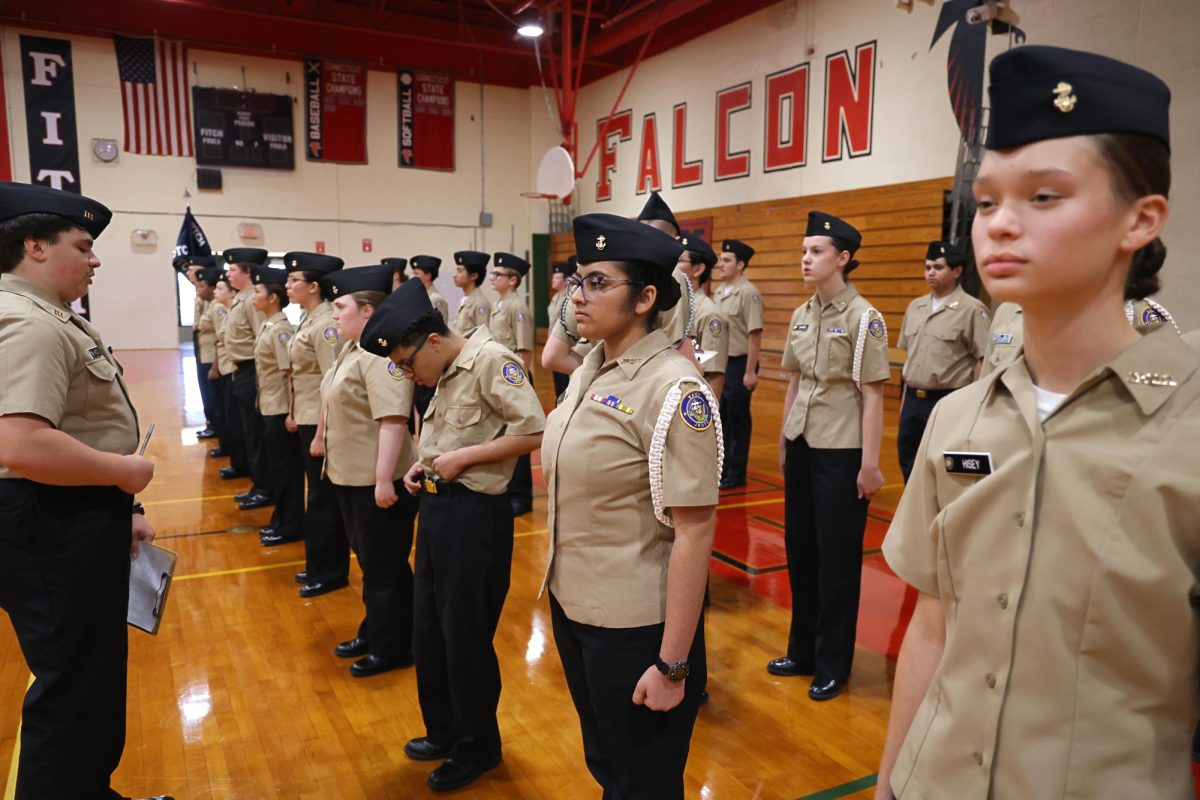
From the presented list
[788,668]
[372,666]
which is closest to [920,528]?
[788,668]

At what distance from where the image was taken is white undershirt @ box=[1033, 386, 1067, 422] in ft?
3.32

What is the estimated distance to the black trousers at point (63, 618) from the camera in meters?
2.03

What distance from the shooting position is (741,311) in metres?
7.00

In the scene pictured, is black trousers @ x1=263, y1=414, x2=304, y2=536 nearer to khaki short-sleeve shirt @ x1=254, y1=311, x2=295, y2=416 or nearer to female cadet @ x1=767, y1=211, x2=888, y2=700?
khaki short-sleeve shirt @ x1=254, y1=311, x2=295, y2=416

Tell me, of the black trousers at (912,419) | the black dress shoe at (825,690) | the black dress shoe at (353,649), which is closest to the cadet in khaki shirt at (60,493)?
the black dress shoe at (353,649)

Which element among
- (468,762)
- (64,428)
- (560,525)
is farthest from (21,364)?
(468,762)

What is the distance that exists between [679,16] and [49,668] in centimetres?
1375

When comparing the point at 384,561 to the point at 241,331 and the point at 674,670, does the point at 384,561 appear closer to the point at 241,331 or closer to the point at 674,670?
the point at 674,670

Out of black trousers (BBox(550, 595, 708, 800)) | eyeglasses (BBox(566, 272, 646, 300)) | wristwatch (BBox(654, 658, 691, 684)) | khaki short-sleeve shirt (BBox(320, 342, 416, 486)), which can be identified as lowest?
black trousers (BBox(550, 595, 708, 800))

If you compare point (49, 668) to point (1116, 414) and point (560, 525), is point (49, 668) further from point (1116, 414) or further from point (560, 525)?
point (1116, 414)

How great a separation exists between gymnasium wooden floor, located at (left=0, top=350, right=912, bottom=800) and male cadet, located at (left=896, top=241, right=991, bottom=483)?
1.08 m

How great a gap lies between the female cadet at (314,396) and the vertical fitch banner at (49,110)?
12823 millimetres

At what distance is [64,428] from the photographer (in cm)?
210

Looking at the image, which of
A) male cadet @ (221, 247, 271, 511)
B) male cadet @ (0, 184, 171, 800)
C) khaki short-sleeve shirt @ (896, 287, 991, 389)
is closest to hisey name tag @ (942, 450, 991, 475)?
male cadet @ (0, 184, 171, 800)
